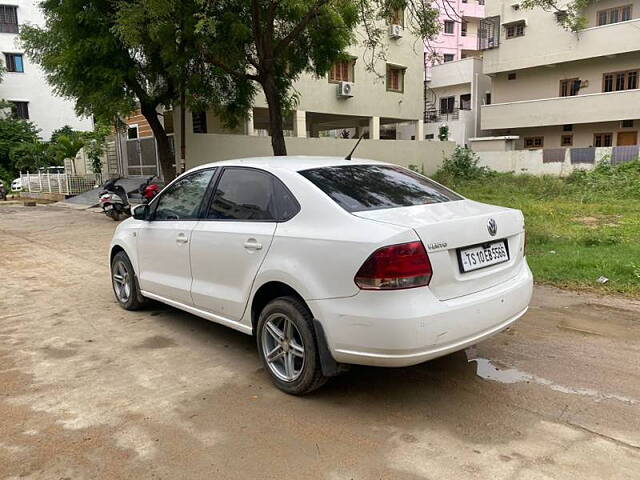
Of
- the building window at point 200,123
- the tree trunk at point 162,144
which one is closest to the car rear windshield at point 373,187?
the tree trunk at point 162,144

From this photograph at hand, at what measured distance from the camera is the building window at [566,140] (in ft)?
98.1

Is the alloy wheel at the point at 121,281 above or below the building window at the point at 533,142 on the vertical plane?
below

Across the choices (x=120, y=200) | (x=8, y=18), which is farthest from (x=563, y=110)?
(x=8, y=18)

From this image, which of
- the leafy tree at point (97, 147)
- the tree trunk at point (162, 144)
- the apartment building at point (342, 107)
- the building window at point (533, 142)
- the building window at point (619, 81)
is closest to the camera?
the tree trunk at point (162, 144)

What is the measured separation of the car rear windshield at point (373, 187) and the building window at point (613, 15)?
29.5 meters

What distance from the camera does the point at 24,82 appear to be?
35250 millimetres

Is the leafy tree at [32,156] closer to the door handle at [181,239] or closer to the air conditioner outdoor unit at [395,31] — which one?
the air conditioner outdoor unit at [395,31]

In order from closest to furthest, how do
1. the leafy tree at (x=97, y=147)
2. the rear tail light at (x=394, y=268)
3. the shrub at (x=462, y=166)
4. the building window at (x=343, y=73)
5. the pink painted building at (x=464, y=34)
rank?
Result: the rear tail light at (x=394, y=268)
the leafy tree at (x=97, y=147)
the building window at (x=343, y=73)
the shrub at (x=462, y=166)
the pink painted building at (x=464, y=34)

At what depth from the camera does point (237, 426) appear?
10.5 feet

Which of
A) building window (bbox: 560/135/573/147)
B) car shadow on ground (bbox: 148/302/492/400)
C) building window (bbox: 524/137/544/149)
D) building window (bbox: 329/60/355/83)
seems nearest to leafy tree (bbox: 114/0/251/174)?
car shadow on ground (bbox: 148/302/492/400)

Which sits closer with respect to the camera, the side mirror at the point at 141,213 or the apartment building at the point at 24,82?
the side mirror at the point at 141,213

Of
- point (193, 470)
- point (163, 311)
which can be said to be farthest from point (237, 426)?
point (163, 311)

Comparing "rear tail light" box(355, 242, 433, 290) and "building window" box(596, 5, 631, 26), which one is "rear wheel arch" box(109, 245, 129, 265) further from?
"building window" box(596, 5, 631, 26)

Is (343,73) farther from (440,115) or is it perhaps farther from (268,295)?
(268,295)
